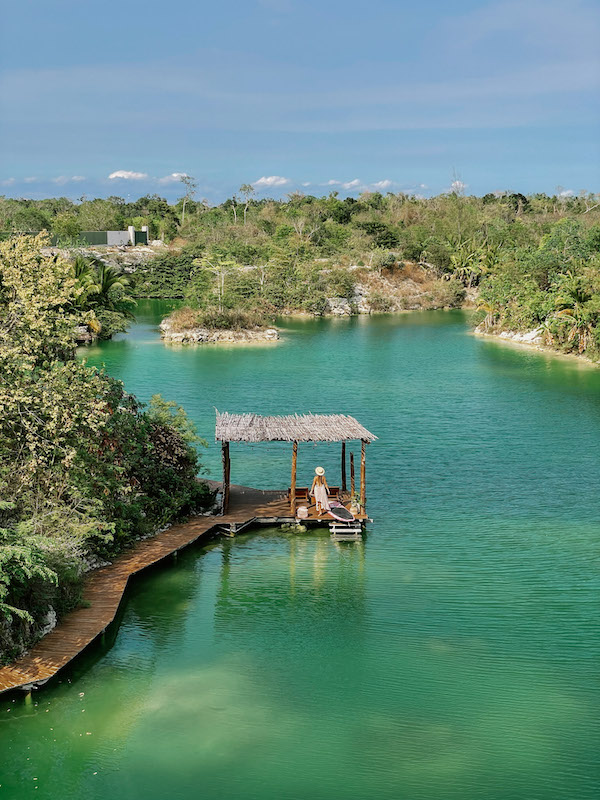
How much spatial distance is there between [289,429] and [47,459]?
4858mm

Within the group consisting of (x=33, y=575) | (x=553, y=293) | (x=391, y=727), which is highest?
(x=553, y=293)

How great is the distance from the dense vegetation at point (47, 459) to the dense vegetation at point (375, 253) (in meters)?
28.0

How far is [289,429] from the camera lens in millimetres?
16297

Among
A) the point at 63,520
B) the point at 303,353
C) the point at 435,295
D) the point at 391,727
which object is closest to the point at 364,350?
the point at 303,353

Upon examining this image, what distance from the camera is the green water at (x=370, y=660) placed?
29.1 feet

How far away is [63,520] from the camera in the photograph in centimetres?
1263

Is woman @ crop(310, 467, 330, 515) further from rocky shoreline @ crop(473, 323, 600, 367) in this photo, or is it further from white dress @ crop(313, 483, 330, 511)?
rocky shoreline @ crop(473, 323, 600, 367)

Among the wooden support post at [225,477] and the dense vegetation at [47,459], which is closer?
the dense vegetation at [47,459]

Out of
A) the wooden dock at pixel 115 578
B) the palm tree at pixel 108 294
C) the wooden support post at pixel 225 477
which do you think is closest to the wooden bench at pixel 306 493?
the wooden dock at pixel 115 578

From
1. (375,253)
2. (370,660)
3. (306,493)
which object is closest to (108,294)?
(375,253)

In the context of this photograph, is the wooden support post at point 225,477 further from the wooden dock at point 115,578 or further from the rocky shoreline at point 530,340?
the rocky shoreline at point 530,340

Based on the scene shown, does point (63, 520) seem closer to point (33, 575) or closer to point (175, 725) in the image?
point (33, 575)

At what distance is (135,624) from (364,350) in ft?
102

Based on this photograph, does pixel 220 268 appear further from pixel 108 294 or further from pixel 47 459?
pixel 47 459
